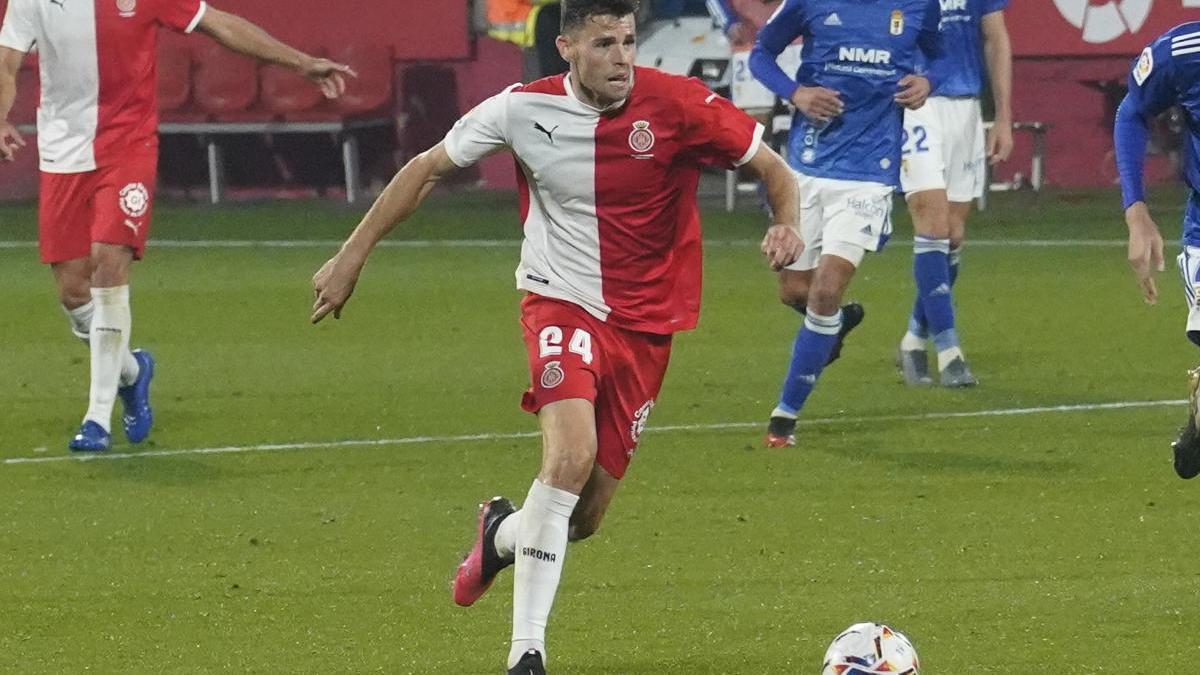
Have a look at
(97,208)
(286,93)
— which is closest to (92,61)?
(97,208)

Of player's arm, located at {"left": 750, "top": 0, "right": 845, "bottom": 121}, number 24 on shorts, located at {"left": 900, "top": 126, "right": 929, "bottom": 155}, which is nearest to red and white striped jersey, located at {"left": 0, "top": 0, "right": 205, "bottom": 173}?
player's arm, located at {"left": 750, "top": 0, "right": 845, "bottom": 121}

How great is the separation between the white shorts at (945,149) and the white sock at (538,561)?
18.0 ft

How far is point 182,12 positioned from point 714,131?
4.07 meters

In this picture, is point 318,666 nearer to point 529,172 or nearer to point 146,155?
point 529,172

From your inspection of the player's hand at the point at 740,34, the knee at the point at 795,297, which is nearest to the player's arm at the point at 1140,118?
the knee at the point at 795,297

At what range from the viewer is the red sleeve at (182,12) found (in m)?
9.55

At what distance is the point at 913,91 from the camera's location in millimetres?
9797

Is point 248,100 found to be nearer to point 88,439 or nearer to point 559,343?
point 88,439

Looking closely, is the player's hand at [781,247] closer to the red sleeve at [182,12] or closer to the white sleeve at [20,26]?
the red sleeve at [182,12]

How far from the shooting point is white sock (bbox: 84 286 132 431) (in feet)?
31.2

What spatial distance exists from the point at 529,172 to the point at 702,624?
141cm

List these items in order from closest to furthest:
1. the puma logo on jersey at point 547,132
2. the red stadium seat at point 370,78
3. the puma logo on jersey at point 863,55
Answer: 1. the puma logo on jersey at point 547,132
2. the puma logo on jersey at point 863,55
3. the red stadium seat at point 370,78

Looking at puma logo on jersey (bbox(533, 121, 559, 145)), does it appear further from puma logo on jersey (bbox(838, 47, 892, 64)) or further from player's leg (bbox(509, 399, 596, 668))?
puma logo on jersey (bbox(838, 47, 892, 64))

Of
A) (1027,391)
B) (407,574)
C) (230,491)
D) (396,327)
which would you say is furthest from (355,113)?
(407,574)
